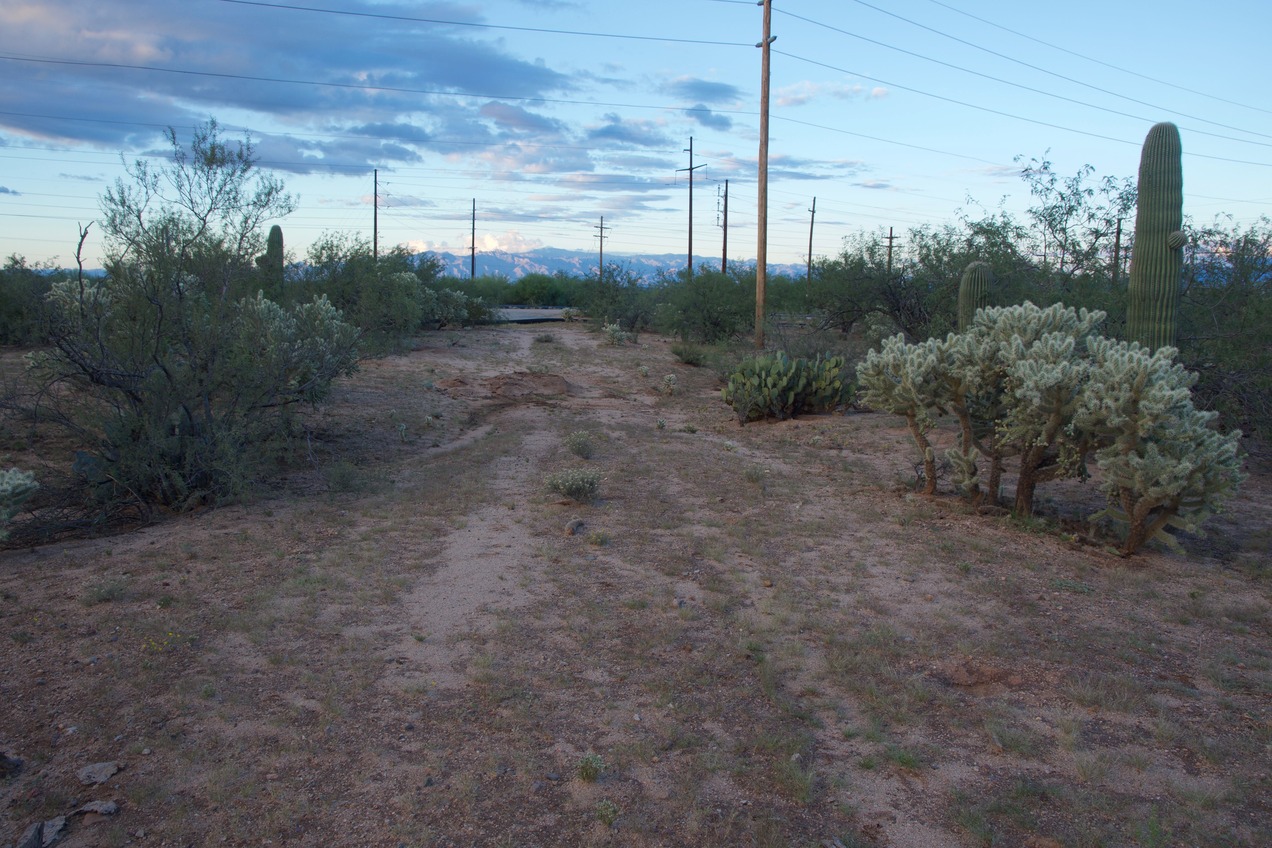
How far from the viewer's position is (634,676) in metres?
5.44

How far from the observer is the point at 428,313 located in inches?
1158

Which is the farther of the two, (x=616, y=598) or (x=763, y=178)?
(x=763, y=178)

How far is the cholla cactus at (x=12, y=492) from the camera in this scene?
7.49 m

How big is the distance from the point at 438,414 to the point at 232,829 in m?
11.6

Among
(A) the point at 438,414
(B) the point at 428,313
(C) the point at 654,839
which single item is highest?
(B) the point at 428,313

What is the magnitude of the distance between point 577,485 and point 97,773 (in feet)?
19.0

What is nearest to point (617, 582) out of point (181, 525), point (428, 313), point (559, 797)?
point (559, 797)

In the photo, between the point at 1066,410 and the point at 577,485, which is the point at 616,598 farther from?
the point at 1066,410

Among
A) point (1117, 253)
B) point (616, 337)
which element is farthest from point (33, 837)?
point (616, 337)

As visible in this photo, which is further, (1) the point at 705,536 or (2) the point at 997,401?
(2) the point at 997,401

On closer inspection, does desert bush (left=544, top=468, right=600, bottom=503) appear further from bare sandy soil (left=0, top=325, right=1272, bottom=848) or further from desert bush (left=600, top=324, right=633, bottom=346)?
desert bush (left=600, top=324, right=633, bottom=346)

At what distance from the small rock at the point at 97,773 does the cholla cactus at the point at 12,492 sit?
411 cm

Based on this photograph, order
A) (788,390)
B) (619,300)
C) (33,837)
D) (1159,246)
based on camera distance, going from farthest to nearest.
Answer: (619,300), (788,390), (1159,246), (33,837)

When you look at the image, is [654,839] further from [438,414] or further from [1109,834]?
[438,414]
